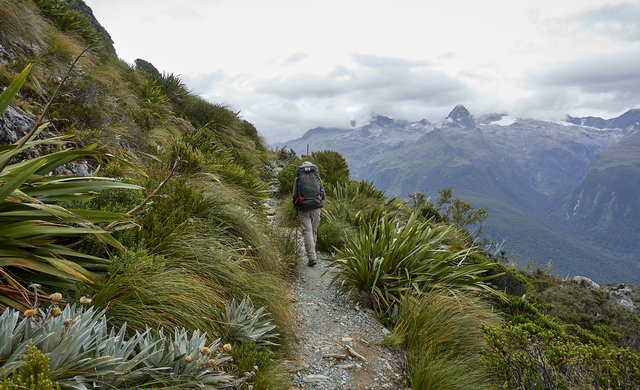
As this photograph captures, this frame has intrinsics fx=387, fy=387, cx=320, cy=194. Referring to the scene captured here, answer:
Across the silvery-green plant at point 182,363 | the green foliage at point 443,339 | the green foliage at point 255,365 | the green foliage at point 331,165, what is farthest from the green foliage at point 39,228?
the green foliage at point 331,165

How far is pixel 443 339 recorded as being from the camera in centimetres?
428

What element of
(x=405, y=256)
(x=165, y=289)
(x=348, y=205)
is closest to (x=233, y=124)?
(x=348, y=205)

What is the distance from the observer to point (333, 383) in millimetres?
3664

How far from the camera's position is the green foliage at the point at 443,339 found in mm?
3584

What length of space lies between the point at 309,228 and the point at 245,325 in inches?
146

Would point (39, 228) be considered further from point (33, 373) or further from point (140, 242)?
point (33, 373)

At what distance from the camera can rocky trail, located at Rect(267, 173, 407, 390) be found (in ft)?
12.3

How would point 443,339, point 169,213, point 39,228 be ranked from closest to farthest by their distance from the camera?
point 39,228
point 443,339
point 169,213

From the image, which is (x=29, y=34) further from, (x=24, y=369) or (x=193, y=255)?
(x=24, y=369)

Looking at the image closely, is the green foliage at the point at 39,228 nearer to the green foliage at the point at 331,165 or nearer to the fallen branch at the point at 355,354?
the fallen branch at the point at 355,354

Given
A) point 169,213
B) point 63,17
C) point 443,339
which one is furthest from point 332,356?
point 63,17

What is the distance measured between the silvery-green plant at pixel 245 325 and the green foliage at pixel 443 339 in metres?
1.46

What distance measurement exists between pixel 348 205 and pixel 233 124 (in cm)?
872

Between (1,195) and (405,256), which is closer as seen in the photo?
(1,195)
